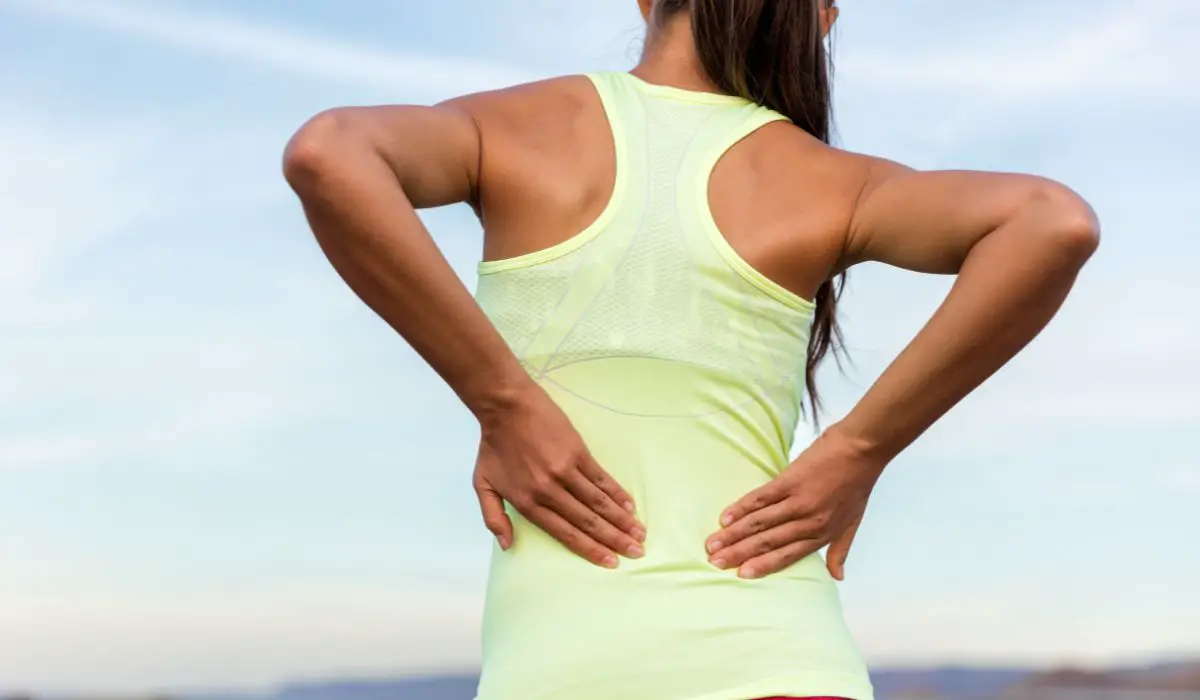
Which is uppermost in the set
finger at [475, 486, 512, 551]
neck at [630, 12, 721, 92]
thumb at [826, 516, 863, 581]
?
neck at [630, 12, 721, 92]

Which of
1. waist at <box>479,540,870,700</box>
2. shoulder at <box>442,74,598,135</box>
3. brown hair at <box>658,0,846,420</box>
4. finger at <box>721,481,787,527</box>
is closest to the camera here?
waist at <box>479,540,870,700</box>

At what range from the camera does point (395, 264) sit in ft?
5.86

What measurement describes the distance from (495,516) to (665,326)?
0.29m

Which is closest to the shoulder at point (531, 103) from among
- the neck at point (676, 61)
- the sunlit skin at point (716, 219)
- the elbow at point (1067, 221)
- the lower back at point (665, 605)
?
the sunlit skin at point (716, 219)

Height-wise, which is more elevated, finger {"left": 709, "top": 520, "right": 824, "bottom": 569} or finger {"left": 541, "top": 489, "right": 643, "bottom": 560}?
finger {"left": 541, "top": 489, "right": 643, "bottom": 560}

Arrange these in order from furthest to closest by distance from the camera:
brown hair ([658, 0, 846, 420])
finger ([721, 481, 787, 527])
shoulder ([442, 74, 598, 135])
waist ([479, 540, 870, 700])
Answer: brown hair ([658, 0, 846, 420]), shoulder ([442, 74, 598, 135]), finger ([721, 481, 787, 527]), waist ([479, 540, 870, 700])

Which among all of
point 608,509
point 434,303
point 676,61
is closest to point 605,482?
point 608,509

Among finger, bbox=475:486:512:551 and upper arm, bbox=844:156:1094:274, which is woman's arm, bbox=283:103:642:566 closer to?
finger, bbox=475:486:512:551

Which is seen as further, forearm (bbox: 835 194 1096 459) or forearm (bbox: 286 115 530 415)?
forearm (bbox: 835 194 1096 459)

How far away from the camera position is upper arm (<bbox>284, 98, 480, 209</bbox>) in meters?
1.76

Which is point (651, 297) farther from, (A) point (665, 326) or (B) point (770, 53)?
(B) point (770, 53)

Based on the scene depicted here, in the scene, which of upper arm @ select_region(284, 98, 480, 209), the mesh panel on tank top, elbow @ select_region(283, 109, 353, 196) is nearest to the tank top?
the mesh panel on tank top

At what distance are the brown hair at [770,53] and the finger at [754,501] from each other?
1.49 feet

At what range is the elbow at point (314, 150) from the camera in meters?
1.75
